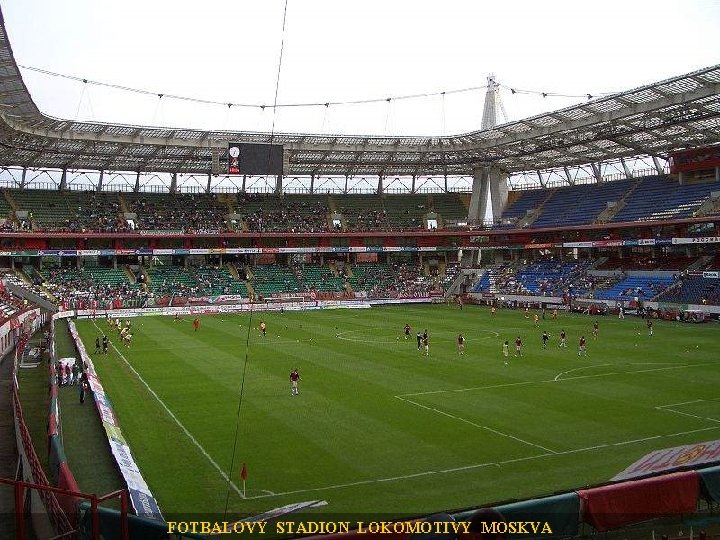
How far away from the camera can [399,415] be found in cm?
2456

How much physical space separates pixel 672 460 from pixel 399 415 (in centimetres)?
1161

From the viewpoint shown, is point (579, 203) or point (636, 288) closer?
point (636, 288)

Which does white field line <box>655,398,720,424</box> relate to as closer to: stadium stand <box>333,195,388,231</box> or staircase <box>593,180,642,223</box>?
staircase <box>593,180,642,223</box>

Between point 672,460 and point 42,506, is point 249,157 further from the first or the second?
point 672,460

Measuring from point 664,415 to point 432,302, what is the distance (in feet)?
181

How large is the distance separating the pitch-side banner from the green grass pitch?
3391 mm

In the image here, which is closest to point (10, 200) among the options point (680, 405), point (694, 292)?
point (694, 292)

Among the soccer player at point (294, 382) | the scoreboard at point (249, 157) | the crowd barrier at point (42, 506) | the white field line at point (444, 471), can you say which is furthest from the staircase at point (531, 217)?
the crowd barrier at point (42, 506)

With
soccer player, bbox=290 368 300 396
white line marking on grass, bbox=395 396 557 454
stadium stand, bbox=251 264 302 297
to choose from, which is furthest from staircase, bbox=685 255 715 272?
soccer player, bbox=290 368 300 396

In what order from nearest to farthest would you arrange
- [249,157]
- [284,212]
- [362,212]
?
[249,157]
[284,212]
[362,212]

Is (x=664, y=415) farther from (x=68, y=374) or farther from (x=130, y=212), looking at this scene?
(x=130, y=212)

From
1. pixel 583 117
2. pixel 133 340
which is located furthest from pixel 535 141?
pixel 133 340

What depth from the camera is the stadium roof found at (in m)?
51.9

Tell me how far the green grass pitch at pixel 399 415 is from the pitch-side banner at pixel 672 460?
11.1 feet
